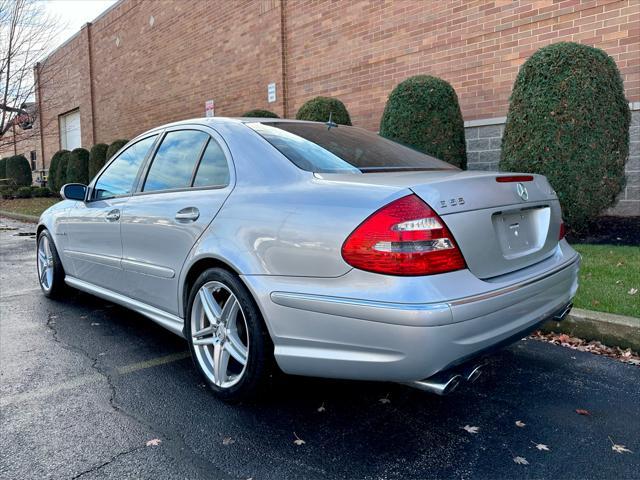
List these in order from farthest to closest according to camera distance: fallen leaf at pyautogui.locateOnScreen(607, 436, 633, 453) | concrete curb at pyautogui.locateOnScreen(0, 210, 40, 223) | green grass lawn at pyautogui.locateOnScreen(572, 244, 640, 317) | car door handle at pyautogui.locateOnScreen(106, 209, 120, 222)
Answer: concrete curb at pyautogui.locateOnScreen(0, 210, 40, 223), green grass lawn at pyautogui.locateOnScreen(572, 244, 640, 317), car door handle at pyautogui.locateOnScreen(106, 209, 120, 222), fallen leaf at pyautogui.locateOnScreen(607, 436, 633, 453)

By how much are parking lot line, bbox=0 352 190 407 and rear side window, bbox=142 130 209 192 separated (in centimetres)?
118

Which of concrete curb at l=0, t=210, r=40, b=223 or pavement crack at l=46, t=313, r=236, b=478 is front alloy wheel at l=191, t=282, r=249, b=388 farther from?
concrete curb at l=0, t=210, r=40, b=223

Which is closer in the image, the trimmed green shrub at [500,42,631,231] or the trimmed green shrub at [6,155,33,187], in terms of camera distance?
the trimmed green shrub at [500,42,631,231]

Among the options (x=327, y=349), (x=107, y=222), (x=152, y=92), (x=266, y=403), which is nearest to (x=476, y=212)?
(x=327, y=349)

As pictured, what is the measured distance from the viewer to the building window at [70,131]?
2625 centimetres

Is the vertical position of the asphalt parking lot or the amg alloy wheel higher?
the amg alloy wheel

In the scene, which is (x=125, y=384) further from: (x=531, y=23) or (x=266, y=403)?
(x=531, y=23)

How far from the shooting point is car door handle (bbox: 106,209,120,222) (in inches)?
158

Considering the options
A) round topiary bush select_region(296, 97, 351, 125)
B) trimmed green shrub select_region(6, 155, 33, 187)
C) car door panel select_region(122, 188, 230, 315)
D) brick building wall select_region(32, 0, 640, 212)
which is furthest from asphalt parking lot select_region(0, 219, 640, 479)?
trimmed green shrub select_region(6, 155, 33, 187)

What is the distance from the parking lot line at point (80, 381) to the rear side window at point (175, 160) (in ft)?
3.87

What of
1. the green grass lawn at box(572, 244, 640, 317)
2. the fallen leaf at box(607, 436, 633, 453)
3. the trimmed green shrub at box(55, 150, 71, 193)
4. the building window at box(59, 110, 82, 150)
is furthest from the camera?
the building window at box(59, 110, 82, 150)

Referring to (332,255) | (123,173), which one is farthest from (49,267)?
(332,255)

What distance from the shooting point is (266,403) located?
3.01 m

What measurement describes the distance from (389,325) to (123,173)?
9.55ft
